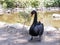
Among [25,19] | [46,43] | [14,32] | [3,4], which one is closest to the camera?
[46,43]

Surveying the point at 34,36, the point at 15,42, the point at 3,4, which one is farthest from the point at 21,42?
the point at 3,4

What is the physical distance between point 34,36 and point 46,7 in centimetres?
1253

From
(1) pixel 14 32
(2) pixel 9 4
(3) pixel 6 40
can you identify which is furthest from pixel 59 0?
(3) pixel 6 40

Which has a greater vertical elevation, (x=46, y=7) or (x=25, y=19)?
Answer: (x=25, y=19)

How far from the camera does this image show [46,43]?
541 cm

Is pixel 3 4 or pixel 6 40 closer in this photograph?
pixel 6 40

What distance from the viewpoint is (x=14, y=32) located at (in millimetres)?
6785

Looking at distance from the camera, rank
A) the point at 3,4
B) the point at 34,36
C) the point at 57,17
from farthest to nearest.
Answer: the point at 3,4 → the point at 57,17 → the point at 34,36

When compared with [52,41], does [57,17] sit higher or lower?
lower

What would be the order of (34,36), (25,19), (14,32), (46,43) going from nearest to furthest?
1. (46,43)
2. (34,36)
3. (14,32)
4. (25,19)

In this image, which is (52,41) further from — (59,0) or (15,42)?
(59,0)

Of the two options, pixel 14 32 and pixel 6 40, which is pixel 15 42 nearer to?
pixel 6 40

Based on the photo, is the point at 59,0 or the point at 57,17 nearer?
the point at 57,17

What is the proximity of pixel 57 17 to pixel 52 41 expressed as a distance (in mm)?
7792
